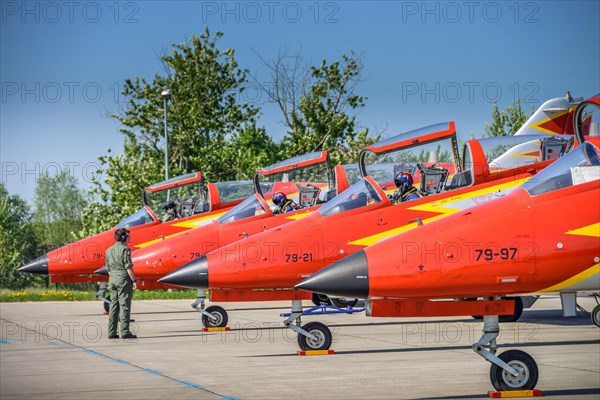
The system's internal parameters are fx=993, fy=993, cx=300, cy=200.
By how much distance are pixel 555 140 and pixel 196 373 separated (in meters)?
8.49

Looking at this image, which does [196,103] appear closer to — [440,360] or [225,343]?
[225,343]

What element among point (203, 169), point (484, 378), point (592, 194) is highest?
point (203, 169)

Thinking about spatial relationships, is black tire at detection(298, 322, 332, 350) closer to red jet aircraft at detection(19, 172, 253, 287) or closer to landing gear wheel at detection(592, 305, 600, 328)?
landing gear wheel at detection(592, 305, 600, 328)

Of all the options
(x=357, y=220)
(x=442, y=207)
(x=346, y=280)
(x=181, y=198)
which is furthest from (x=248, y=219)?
(x=346, y=280)

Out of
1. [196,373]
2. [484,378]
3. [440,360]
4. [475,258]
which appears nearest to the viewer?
[475,258]

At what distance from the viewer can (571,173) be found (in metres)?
10.0

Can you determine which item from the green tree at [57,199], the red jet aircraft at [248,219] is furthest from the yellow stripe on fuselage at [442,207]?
the green tree at [57,199]

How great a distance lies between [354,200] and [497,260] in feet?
19.4

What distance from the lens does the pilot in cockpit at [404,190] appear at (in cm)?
1576

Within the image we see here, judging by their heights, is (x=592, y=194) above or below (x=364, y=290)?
above

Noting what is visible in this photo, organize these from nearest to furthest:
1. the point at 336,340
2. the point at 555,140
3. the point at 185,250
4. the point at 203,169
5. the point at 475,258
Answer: the point at 475,258 < the point at 336,340 < the point at 555,140 < the point at 185,250 < the point at 203,169

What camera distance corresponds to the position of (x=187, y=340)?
53.8ft

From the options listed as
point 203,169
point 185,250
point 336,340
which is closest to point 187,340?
point 336,340

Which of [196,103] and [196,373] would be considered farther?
[196,103]
